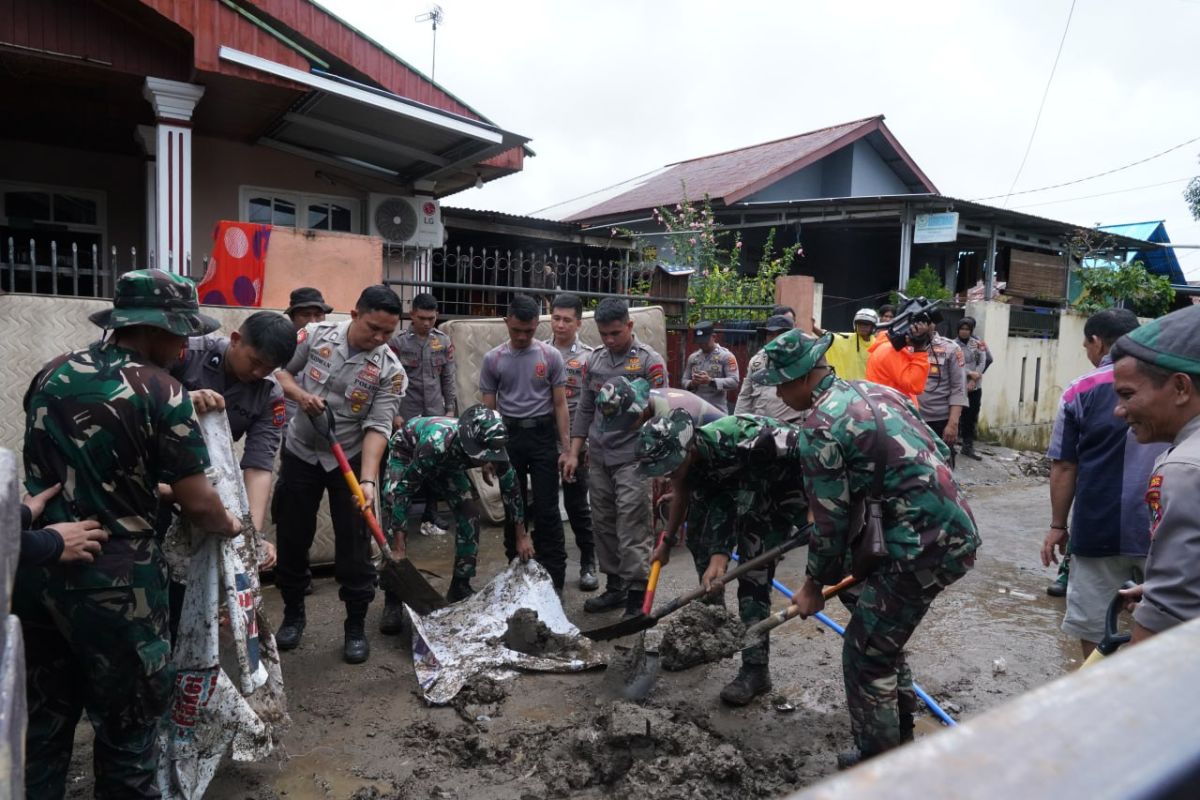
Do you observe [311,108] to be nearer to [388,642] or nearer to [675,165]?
[388,642]

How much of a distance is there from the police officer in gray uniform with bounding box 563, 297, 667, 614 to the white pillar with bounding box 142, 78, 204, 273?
4.05 metres

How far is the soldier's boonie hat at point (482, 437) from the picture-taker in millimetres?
4402

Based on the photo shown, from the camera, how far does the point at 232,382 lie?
3.40 metres

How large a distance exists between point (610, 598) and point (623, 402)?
4.87ft

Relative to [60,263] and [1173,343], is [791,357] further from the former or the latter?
[60,263]

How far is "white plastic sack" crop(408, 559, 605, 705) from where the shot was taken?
12.8 ft

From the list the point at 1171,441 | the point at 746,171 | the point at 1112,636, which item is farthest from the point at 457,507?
the point at 746,171

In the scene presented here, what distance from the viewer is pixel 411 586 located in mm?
4324

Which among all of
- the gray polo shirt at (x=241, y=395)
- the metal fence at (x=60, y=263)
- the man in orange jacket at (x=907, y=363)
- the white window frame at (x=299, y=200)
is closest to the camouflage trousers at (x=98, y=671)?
the gray polo shirt at (x=241, y=395)

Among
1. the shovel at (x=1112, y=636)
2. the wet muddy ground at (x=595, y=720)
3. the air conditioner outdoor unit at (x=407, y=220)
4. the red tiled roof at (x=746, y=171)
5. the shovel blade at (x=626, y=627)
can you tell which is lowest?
the wet muddy ground at (x=595, y=720)

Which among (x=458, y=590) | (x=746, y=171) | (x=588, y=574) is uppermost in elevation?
(x=746, y=171)

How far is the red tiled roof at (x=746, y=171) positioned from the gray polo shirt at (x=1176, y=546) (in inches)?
462

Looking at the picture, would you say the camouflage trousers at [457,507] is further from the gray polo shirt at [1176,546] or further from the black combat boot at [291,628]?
the gray polo shirt at [1176,546]

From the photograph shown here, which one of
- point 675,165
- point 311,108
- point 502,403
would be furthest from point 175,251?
point 675,165
